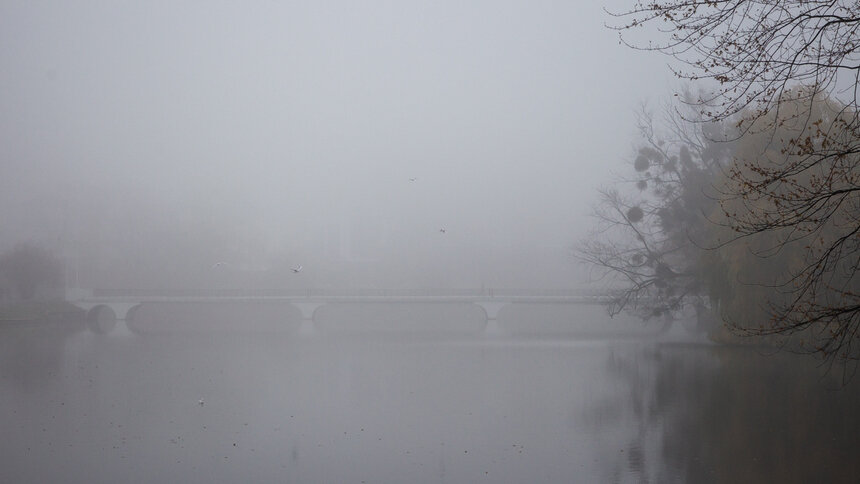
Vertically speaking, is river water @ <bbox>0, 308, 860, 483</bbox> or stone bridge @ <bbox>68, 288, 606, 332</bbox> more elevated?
stone bridge @ <bbox>68, 288, 606, 332</bbox>

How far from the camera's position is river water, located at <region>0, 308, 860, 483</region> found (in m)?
10.5

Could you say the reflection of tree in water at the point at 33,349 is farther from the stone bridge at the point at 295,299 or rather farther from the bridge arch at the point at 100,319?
the stone bridge at the point at 295,299

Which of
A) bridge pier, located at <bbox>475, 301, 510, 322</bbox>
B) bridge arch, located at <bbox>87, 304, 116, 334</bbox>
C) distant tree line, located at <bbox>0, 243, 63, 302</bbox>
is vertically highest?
distant tree line, located at <bbox>0, 243, 63, 302</bbox>

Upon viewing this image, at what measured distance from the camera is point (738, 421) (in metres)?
13.8

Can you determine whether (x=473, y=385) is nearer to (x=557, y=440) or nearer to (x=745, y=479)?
(x=557, y=440)

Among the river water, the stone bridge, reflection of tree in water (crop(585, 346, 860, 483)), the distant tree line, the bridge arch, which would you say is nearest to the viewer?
reflection of tree in water (crop(585, 346, 860, 483))

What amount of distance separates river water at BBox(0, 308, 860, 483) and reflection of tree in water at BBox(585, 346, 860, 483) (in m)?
0.04

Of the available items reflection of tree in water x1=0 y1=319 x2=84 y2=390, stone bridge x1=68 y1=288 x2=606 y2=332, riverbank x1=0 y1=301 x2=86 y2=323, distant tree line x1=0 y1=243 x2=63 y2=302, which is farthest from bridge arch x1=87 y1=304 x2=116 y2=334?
distant tree line x1=0 y1=243 x2=63 y2=302

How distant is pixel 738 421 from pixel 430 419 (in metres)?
5.13

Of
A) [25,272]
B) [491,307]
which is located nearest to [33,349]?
[25,272]

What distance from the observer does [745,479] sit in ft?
32.1

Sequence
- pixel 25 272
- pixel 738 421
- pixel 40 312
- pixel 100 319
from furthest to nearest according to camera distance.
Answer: pixel 100 319 < pixel 25 272 < pixel 40 312 < pixel 738 421

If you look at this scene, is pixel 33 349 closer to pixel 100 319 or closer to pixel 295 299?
pixel 295 299

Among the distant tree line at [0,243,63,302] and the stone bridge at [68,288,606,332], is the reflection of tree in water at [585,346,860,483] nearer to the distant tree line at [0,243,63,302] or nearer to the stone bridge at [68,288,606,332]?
the stone bridge at [68,288,606,332]
